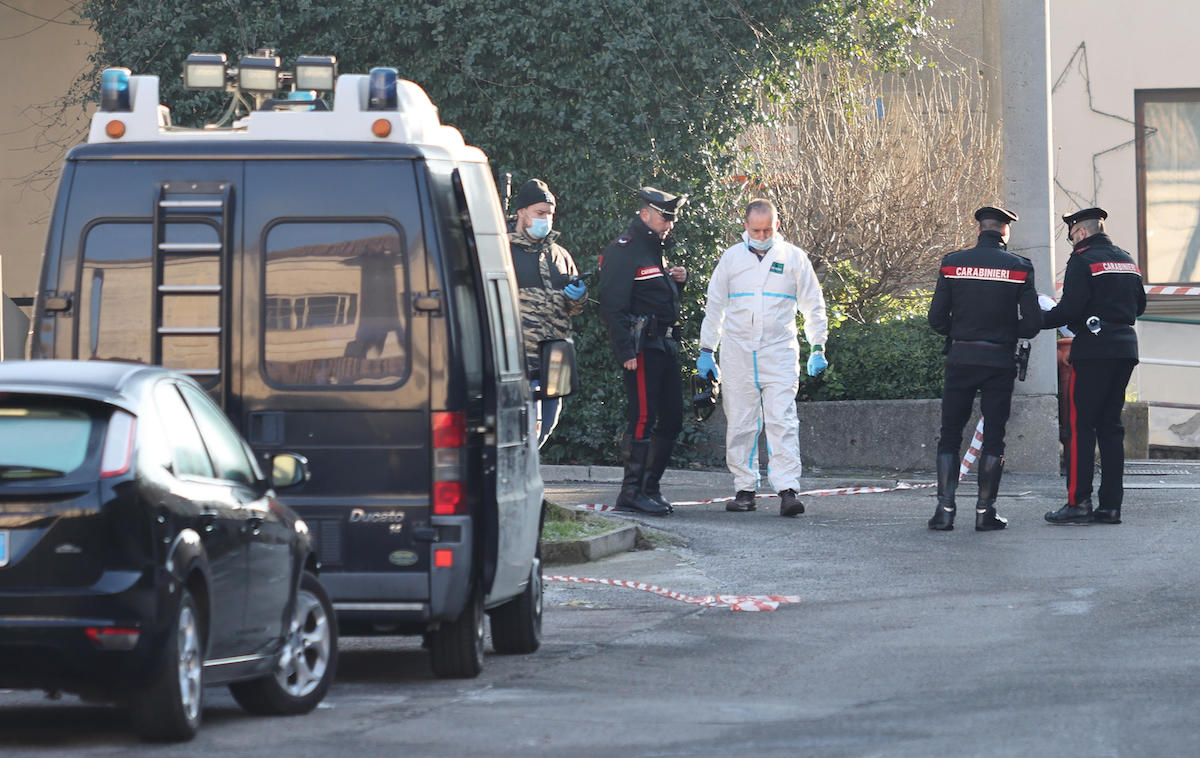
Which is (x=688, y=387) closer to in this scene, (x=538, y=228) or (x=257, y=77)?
(x=538, y=228)

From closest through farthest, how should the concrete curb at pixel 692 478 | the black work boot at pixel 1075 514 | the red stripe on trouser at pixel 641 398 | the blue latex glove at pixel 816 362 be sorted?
the black work boot at pixel 1075 514
the red stripe on trouser at pixel 641 398
the blue latex glove at pixel 816 362
the concrete curb at pixel 692 478

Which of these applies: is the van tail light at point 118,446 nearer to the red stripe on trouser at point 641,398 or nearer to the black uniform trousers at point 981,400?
the red stripe on trouser at point 641,398

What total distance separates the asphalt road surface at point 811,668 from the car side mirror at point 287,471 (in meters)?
0.80

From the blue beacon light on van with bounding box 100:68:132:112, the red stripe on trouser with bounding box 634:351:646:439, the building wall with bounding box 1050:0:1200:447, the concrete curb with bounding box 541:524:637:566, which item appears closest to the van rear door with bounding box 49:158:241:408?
the blue beacon light on van with bounding box 100:68:132:112

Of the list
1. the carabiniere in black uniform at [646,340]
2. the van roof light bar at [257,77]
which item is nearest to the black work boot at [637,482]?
the carabiniere in black uniform at [646,340]

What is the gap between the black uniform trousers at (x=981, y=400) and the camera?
1327cm

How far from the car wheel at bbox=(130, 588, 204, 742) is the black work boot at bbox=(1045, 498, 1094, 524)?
27.5 ft

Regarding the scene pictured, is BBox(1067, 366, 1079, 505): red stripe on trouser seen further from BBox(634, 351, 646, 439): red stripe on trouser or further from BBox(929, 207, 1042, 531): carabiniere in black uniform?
BBox(634, 351, 646, 439): red stripe on trouser

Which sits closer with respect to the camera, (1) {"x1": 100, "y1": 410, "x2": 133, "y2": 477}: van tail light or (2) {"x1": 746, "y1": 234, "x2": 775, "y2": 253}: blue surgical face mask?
(1) {"x1": 100, "y1": 410, "x2": 133, "y2": 477}: van tail light

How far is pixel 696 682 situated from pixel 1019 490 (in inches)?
343

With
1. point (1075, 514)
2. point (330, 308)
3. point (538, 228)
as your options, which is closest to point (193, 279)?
point (330, 308)

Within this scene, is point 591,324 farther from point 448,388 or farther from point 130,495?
point 130,495

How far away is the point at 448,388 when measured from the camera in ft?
24.4

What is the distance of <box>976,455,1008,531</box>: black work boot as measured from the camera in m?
Result: 13.3
